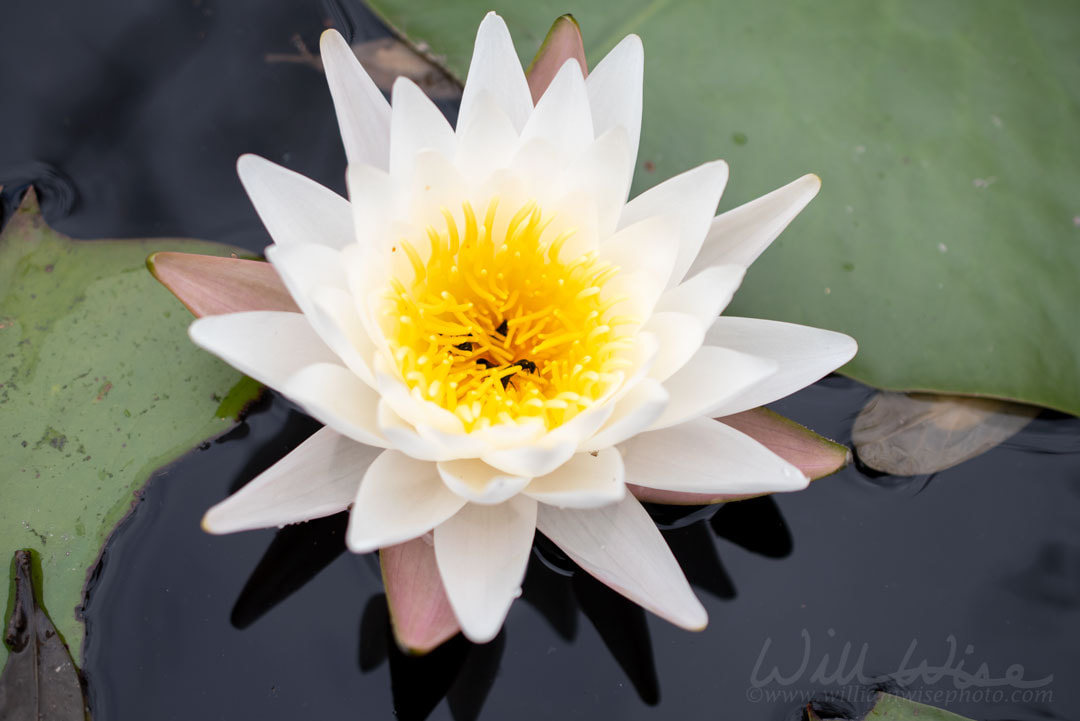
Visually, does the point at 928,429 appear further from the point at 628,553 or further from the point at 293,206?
the point at 293,206

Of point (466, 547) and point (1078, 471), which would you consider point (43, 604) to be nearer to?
point (466, 547)

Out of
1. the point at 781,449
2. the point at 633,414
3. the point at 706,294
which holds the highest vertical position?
the point at 706,294

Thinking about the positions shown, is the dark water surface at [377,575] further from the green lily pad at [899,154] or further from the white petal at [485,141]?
the white petal at [485,141]

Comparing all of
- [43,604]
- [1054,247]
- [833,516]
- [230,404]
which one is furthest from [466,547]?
[1054,247]

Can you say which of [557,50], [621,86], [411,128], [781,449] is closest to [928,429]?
[781,449]

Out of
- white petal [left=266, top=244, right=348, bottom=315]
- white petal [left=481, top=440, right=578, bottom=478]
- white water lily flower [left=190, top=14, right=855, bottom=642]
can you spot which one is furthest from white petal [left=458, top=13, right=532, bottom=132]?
white petal [left=481, top=440, right=578, bottom=478]

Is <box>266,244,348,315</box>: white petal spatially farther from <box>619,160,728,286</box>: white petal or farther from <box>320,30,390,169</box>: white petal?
<box>619,160,728,286</box>: white petal
